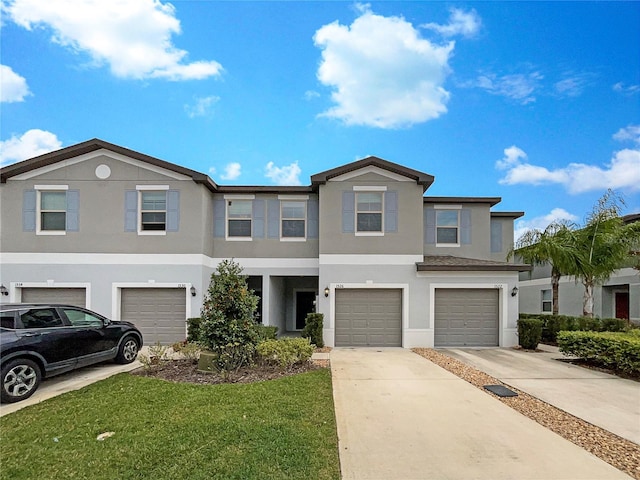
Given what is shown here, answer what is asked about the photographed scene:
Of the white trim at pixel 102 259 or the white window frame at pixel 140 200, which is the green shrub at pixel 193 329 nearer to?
the white trim at pixel 102 259

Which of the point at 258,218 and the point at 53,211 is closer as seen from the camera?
the point at 53,211

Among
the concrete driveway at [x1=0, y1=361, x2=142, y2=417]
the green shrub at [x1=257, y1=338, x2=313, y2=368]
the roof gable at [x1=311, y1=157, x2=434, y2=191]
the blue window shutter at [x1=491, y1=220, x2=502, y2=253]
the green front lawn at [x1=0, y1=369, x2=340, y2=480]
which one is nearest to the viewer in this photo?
the green front lawn at [x1=0, y1=369, x2=340, y2=480]

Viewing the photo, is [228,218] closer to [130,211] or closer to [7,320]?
[130,211]

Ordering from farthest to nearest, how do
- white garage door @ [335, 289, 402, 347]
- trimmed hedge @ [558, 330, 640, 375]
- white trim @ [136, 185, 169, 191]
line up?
white trim @ [136, 185, 169, 191], white garage door @ [335, 289, 402, 347], trimmed hedge @ [558, 330, 640, 375]

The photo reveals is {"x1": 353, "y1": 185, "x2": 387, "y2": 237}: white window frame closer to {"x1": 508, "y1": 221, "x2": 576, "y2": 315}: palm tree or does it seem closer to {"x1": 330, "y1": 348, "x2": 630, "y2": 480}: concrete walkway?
{"x1": 508, "y1": 221, "x2": 576, "y2": 315}: palm tree

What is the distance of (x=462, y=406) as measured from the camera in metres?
6.34

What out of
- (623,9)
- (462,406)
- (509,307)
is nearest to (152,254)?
(462,406)

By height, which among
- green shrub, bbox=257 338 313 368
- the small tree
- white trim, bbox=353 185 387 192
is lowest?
green shrub, bbox=257 338 313 368

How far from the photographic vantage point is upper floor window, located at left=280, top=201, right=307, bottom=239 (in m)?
14.1

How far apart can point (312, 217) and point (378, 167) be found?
3.02 metres

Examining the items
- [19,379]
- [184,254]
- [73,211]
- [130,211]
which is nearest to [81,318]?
[19,379]

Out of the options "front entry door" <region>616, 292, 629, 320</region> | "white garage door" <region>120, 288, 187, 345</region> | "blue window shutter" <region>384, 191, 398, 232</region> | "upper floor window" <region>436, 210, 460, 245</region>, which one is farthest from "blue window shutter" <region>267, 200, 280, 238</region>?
"front entry door" <region>616, 292, 629, 320</region>

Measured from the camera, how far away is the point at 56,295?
41.6 ft

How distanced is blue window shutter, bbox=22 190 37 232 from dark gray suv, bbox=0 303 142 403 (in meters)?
6.31
